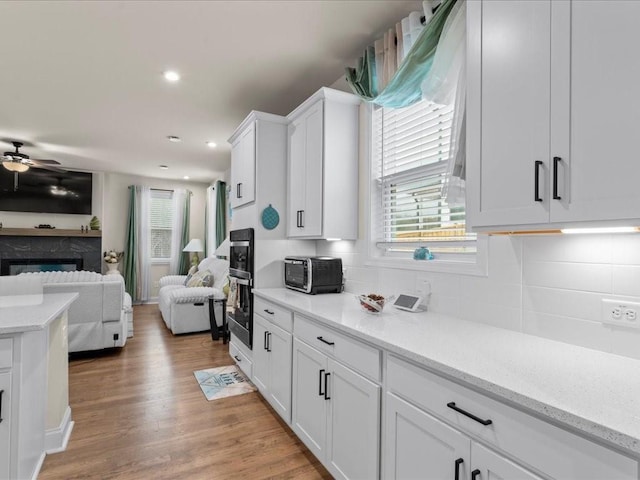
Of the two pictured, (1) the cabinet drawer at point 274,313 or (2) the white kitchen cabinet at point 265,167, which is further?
(2) the white kitchen cabinet at point 265,167

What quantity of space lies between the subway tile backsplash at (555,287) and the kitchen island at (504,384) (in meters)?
0.06

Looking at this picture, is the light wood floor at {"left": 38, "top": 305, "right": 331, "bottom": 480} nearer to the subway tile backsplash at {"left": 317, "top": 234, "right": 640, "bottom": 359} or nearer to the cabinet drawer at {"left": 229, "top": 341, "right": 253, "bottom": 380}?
the cabinet drawer at {"left": 229, "top": 341, "right": 253, "bottom": 380}

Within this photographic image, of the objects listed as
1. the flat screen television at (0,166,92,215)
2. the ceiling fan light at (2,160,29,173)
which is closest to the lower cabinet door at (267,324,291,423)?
the ceiling fan light at (2,160,29,173)

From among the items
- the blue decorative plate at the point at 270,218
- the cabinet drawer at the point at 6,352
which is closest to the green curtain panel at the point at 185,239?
the blue decorative plate at the point at 270,218

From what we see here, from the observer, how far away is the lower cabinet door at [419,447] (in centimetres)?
109

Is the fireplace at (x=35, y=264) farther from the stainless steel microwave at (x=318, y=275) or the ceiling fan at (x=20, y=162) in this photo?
the stainless steel microwave at (x=318, y=275)

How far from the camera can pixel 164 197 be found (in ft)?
24.9

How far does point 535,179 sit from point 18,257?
26.4 feet

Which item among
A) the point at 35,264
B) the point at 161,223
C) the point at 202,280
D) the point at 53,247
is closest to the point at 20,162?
the point at 53,247

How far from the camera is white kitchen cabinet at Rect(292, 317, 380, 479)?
150cm

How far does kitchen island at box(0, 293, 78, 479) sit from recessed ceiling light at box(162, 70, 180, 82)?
199 cm

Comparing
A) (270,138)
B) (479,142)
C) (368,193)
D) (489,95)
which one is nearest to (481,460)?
(479,142)

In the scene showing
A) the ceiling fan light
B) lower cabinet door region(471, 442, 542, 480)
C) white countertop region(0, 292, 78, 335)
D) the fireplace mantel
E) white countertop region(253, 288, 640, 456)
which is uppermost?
the ceiling fan light

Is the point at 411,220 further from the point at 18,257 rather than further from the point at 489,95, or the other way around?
the point at 18,257
